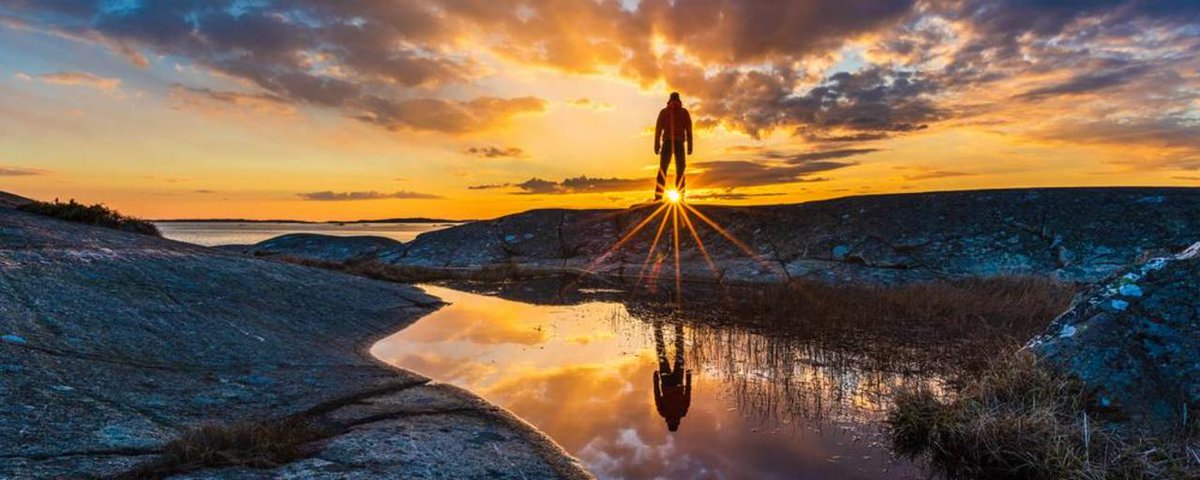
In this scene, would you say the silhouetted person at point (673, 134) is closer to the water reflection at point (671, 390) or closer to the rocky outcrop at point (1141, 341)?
the water reflection at point (671, 390)

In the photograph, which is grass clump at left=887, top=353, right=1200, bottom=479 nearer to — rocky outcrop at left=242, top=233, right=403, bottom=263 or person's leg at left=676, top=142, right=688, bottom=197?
person's leg at left=676, top=142, right=688, bottom=197

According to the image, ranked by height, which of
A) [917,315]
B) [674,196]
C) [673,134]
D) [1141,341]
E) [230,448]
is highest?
[673,134]

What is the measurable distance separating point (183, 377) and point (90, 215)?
8.36 m

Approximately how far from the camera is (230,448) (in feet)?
13.5

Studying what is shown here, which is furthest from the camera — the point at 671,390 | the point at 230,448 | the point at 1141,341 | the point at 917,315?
the point at 917,315

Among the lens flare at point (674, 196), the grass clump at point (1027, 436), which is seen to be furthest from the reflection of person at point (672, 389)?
the lens flare at point (674, 196)

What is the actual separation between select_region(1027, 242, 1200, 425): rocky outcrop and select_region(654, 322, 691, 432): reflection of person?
337 centimetres

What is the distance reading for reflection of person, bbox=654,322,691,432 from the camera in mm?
5840

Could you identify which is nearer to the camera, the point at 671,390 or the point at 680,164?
the point at 671,390

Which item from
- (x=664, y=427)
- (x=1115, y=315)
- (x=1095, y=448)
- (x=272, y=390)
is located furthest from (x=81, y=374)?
(x=1115, y=315)

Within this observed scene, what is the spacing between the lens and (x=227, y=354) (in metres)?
6.76

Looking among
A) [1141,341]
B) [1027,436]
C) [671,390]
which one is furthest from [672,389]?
[1141,341]

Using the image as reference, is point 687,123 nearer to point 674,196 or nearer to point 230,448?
point 674,196

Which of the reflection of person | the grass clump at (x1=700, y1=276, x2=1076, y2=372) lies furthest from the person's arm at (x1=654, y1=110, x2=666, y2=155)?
the reflection of person
